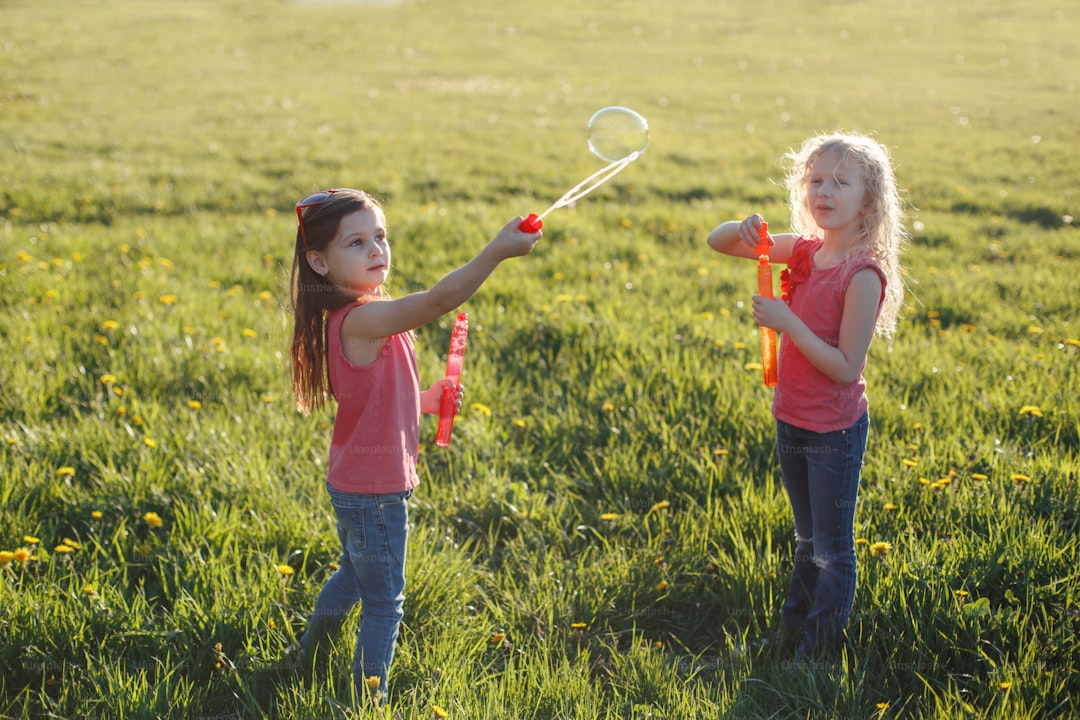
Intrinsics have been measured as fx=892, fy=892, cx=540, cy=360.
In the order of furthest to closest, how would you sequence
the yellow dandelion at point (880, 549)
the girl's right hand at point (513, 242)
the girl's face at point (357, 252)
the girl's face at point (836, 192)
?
the yellow dandelion at point (880, 549) < the girl's face at point (836, 192) < the girl's face at point (357, 252) < the girl's right hand at point (513, 242)

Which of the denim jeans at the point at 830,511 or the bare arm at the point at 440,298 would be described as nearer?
the bare arm at the point at 440,298

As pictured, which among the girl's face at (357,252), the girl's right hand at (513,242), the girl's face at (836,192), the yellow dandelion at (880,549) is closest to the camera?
the girl's right hand at (513,242)

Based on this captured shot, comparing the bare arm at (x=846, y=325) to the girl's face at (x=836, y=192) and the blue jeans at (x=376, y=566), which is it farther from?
the blue jeans at (x=376, y=566)

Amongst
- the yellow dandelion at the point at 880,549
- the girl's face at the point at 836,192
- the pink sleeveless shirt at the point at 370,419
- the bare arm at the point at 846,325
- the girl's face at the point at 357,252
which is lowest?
the yellow dandelion at the point at 880,549

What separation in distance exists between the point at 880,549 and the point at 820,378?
688 mm

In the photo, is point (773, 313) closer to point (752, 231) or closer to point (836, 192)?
point (752, 231)

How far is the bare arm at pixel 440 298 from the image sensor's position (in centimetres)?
217

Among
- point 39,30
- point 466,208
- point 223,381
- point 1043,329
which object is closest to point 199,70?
point 39,30

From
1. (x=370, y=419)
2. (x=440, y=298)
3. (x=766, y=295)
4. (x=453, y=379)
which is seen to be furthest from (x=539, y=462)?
(x=440, y=298)

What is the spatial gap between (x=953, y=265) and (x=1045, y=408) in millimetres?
2974

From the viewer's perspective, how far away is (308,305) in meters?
2.56

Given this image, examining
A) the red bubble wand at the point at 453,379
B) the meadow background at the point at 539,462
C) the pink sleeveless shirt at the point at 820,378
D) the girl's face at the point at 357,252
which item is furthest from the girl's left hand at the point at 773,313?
the girl's face at the point at 357,252

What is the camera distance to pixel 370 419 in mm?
2521

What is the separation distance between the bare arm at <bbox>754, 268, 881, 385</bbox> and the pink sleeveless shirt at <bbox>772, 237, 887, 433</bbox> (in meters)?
0.05
